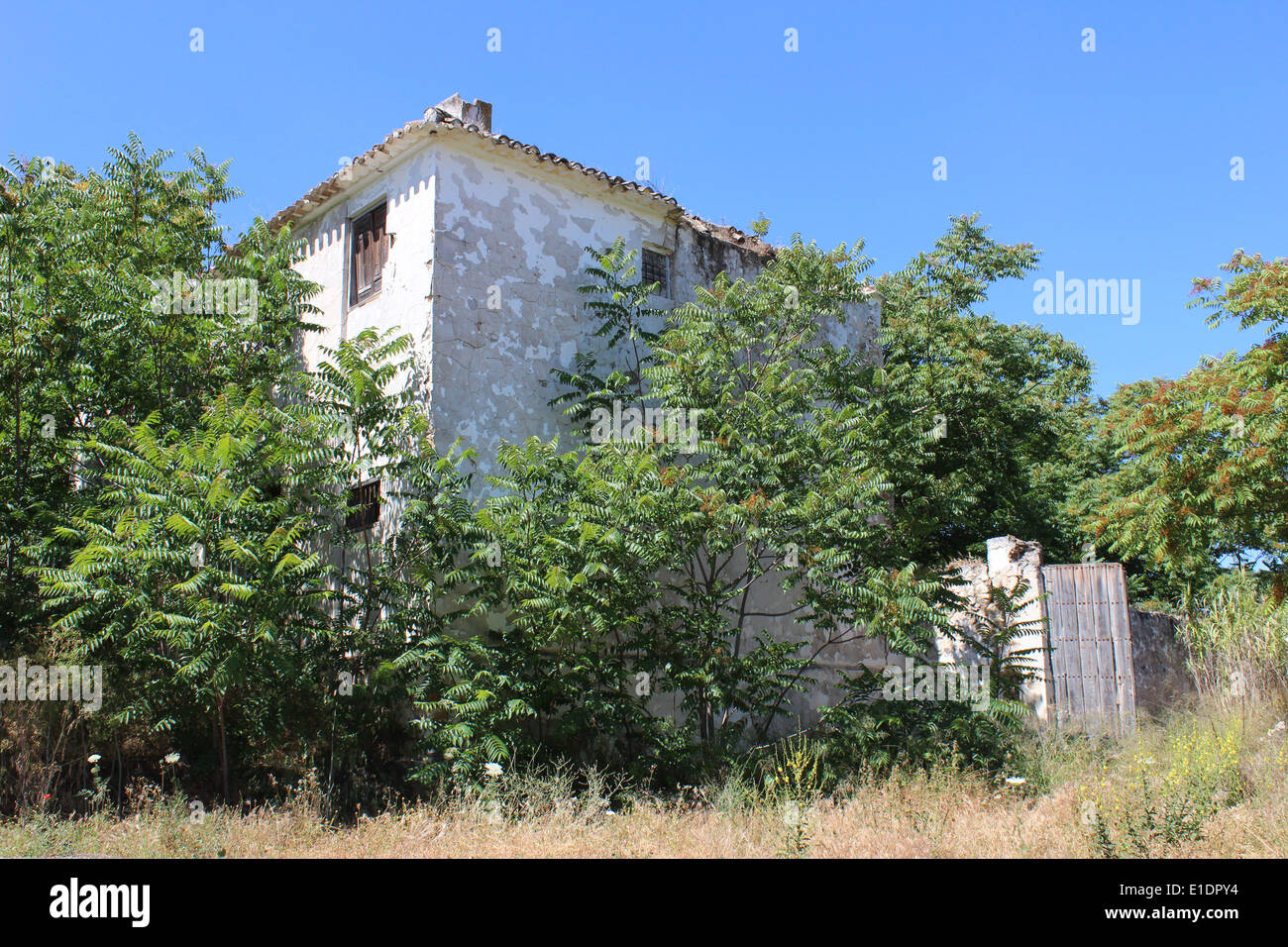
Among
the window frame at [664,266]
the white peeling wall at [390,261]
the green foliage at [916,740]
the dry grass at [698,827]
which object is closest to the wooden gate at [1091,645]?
the green foliage at [916,740]

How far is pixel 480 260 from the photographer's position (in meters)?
13.6

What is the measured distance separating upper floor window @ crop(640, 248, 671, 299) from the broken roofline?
0.72 meters

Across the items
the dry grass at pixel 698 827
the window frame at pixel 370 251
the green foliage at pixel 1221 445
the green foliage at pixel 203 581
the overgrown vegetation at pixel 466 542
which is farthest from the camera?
the window frame at pixel 370 251

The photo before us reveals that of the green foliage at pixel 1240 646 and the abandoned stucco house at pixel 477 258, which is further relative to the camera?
the green foliage at pixel 1240 646

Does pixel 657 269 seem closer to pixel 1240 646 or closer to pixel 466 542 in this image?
pixel 466 542

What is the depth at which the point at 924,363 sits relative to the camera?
2278cm

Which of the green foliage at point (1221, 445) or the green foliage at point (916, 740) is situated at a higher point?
the green foliage at point (1221, 445)

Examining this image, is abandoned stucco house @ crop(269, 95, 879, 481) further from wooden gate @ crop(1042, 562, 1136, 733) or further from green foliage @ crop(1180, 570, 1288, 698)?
green foliage @ crop(1180, 570, 1288, 698)

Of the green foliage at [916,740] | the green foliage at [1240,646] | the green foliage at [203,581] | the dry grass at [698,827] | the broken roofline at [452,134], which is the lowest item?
the dry grass at [698,827]

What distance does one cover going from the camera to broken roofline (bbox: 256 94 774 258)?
43.7 feet

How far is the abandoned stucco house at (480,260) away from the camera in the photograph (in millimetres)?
13133

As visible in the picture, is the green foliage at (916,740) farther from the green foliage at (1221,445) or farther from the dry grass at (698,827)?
the green foliage at (1221,445)

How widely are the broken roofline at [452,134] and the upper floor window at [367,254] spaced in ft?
1.92
